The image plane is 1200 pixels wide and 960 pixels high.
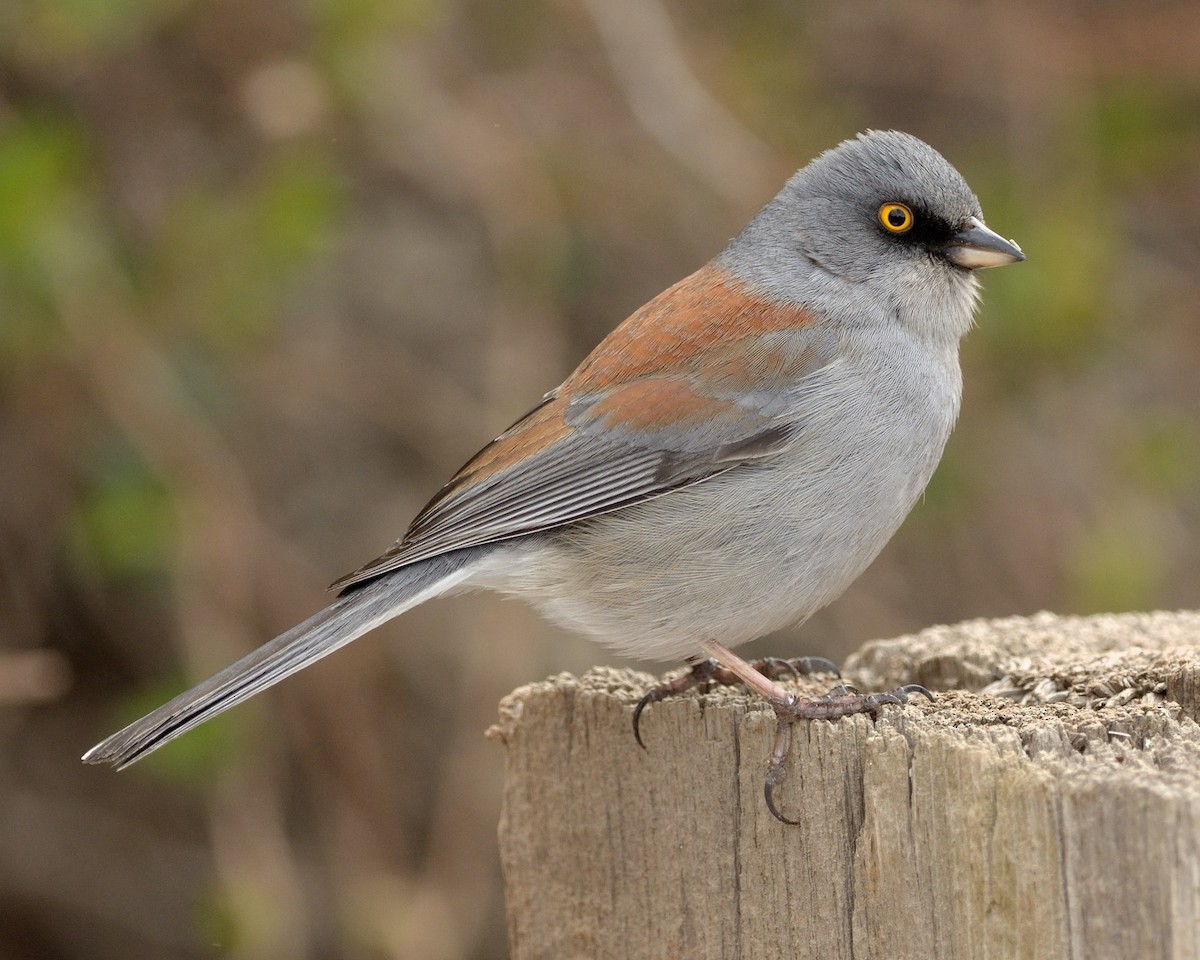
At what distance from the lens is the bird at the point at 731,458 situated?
10.5ft

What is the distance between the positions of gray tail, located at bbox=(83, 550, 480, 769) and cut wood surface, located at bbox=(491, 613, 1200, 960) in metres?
0.43

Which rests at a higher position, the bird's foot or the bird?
the bird

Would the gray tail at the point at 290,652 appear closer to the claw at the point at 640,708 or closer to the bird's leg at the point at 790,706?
the claw at the point at 640,708

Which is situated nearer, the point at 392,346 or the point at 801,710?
the point at 801,710

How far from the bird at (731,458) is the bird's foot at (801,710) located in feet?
0.09

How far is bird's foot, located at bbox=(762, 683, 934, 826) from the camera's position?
98.3 inches

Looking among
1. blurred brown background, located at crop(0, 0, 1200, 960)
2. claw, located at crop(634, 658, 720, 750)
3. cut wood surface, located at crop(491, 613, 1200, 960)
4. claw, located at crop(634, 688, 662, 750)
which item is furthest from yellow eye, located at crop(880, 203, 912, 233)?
blurred brown background, located at crop(0, 0, 1200, 960)

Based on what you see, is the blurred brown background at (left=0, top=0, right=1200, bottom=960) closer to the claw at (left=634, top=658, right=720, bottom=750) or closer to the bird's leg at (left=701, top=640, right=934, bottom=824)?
the claw at (left=634, top=658, right=720, bottom=750)

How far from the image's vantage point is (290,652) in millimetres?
3070

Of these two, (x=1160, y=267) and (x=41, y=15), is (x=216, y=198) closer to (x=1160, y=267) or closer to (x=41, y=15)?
(x=41, y=15)

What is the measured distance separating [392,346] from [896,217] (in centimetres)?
329

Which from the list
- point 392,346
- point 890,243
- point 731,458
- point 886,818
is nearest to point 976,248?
point 890,243

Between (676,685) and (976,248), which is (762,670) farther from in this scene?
(976,248)

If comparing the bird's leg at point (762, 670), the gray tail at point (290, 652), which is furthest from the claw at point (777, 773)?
the gray tail at point (290, 652)
